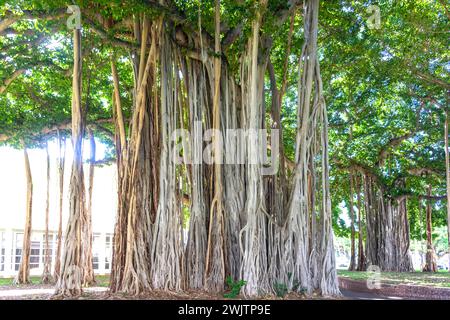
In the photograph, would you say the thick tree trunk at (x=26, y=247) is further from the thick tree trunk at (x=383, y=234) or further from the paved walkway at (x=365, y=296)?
the thick tree trunk at (x=383, y=234)

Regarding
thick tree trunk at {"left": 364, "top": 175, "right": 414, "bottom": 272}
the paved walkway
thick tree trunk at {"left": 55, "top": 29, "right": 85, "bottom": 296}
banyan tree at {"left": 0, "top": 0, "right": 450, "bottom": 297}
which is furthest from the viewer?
thick tree trunk at {"left": 364, "top": 175, "right": 414, "bottom": 272}

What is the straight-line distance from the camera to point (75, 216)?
4.73 m

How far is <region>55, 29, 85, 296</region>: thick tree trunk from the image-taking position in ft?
15.2

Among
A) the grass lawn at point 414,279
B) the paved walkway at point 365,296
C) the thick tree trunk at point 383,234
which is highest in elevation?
the thick tree trunk at point 383,234

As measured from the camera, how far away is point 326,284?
4988mm

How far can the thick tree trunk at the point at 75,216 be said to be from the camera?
4.63m

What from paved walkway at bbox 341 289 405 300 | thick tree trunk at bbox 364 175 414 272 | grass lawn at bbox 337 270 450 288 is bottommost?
paved walkway at bbox 341 289 405 300

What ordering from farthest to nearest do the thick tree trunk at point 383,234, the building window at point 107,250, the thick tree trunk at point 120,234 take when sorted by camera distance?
the building window at point 107,250, the thick tree trunk at point 383,234, the thick tree trunk at point 120,234

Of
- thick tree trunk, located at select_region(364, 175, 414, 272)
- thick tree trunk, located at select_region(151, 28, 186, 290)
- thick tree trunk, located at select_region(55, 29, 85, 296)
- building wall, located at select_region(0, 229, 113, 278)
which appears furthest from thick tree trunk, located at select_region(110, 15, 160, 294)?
thick tree trunk, located at select_region(364, 175, 414, 272)

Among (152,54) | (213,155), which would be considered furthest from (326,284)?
(152,54)

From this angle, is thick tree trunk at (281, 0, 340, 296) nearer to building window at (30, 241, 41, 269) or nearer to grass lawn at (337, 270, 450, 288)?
grass lawn at (337, 270, 450, 288)

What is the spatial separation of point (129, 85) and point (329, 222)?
4702 millimetres

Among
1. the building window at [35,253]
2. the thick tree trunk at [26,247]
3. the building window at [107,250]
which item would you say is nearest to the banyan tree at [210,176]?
the thick tree trunk at [26,247]

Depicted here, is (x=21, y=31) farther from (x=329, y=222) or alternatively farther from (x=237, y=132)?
(x=329, y=222)
